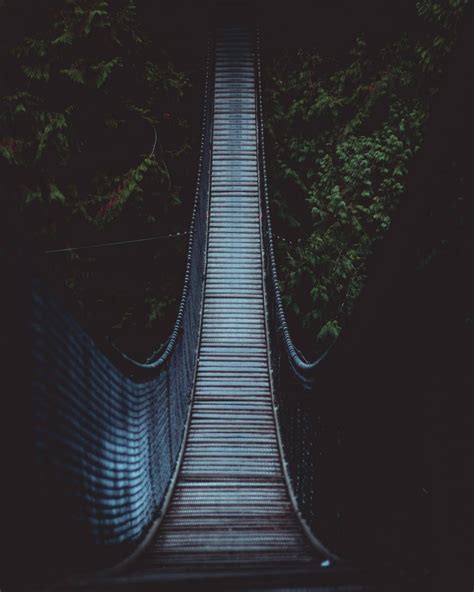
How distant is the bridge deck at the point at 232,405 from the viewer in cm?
279

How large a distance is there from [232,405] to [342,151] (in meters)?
3.76

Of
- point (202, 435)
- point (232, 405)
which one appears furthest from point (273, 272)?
point (202, 435)

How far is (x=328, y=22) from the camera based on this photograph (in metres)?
7.68

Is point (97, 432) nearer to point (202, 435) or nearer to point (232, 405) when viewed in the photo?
point (202, 435)

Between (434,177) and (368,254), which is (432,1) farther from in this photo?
(434,177)

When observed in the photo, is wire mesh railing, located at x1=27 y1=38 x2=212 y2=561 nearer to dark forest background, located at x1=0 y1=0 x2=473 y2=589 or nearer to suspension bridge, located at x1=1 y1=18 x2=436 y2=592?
suspension bridge, located at x1=1 y1=18 x2=436 y2=592

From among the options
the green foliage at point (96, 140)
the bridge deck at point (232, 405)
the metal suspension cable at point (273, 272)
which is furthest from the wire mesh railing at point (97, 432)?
the green foliage at point (96, 140)

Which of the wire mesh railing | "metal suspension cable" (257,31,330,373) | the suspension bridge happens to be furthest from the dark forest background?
the wire mesh railing

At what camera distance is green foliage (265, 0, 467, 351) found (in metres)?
6.23

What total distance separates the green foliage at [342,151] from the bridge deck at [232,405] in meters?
0.67

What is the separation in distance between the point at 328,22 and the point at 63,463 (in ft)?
24.8

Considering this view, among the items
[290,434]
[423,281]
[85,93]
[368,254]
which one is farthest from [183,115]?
[423,281]

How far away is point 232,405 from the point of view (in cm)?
443

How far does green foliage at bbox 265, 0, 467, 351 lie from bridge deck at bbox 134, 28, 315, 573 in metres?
0.67
